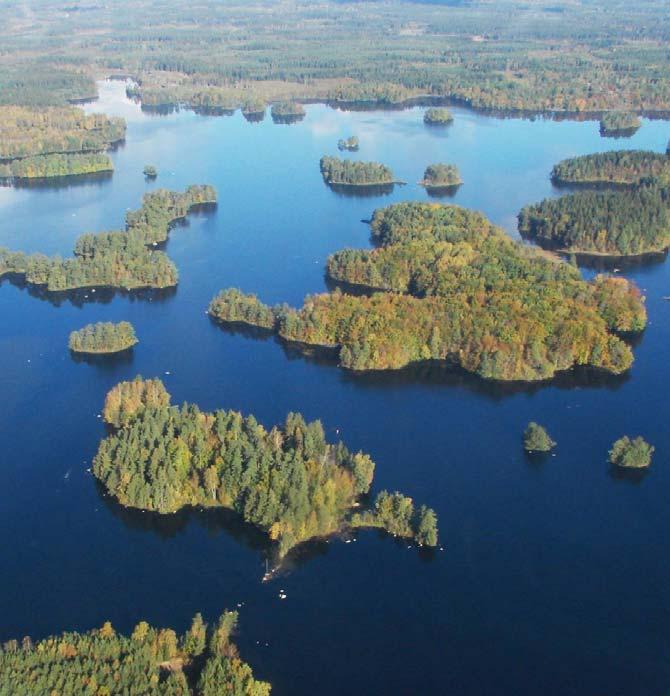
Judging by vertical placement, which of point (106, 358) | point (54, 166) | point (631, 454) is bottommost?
point (54, 166)

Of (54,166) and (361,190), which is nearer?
(361,190)

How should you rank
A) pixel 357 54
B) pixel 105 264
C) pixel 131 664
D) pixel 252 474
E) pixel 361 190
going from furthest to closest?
pixel 357 54, pixel 361 190, pixel 105 264, pixel 252 474, pixel 131 664

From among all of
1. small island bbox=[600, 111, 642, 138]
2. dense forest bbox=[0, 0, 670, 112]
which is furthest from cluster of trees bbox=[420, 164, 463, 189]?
dense forest bbox=[0, 0, 670, 112]

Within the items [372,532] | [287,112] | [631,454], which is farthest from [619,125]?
[372,532]

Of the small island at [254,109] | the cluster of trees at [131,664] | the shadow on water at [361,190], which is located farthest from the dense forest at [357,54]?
the cluster of trees at [131,664]

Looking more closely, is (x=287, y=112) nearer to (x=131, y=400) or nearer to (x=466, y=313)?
(x=466, y=313)

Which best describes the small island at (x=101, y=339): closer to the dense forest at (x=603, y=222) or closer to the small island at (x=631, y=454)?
the small island at (x=631, y=454)

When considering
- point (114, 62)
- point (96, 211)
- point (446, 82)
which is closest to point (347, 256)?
point (96, 211)
